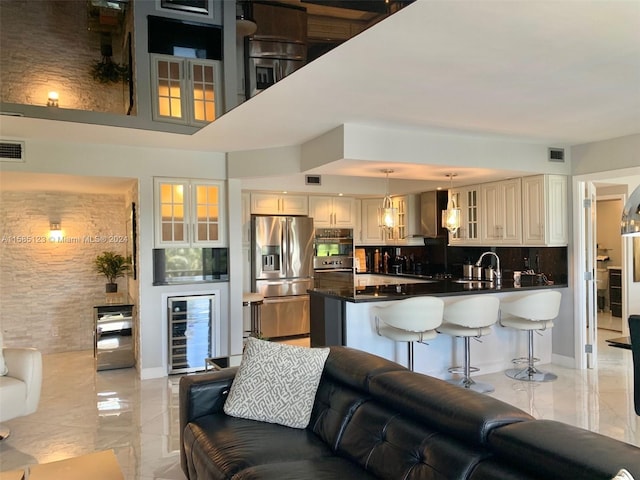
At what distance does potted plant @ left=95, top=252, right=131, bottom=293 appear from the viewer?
21.2 ft

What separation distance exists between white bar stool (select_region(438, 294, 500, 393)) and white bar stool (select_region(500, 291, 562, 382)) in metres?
0.44

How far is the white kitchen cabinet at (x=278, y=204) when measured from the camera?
685cm

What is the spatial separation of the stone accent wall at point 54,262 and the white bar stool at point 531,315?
493 centimetres

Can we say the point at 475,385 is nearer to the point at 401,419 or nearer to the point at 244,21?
the point at 401,419

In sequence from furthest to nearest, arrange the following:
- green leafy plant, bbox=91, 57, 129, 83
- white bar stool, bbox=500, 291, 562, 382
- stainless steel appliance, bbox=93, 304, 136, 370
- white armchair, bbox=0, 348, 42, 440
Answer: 1. green leafy plant, bbox=91, 57, 129, 83
2. stainless steel appliance, bbox=93, 304, 136, 370
3. white bar stool, bbox=500, 291, 562, 382
4. white armchair, bbox=0, 348, 42, 440

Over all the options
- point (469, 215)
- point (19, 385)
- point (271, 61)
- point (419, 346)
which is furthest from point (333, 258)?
point (19, 385)

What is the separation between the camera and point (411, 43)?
8.13ft

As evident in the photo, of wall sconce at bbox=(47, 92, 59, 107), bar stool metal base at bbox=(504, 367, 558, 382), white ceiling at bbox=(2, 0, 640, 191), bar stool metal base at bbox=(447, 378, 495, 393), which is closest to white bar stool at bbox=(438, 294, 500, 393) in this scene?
bar stool metal base at bbox=(447, 378, 495, 393)

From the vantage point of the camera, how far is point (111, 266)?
6.46m

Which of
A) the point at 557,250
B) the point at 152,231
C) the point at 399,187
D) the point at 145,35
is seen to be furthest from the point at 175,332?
the point at 557,250

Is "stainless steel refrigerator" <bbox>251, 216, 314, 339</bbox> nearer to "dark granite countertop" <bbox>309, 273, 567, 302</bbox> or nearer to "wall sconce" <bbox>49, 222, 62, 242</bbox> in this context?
"dark granite countertop" <bbox>309, 273, 567, 302</bbox>

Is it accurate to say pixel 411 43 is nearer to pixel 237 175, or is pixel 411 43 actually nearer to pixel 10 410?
pixel 237 175

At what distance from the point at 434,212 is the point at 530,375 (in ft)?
9.66

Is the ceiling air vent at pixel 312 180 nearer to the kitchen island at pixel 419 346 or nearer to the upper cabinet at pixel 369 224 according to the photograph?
the upper cabinet at pixel 369 224
